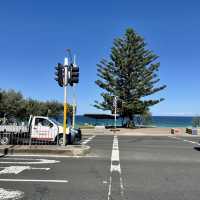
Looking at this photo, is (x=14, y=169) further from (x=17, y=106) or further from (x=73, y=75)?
(x=17, y=106)

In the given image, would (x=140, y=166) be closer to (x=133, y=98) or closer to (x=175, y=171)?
(x=175, y=171)

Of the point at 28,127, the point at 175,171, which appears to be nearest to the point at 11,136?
the point at 28,127

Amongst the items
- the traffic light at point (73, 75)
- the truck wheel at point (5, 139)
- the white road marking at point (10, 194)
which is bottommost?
the white road marking at point (10, 194)

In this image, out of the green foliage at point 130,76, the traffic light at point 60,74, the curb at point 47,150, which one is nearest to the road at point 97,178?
the curb at point 47,150

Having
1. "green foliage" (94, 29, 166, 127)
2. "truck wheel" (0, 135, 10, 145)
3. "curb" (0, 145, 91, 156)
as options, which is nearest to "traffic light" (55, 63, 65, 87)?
"curb" (0, 145, 91, 156)

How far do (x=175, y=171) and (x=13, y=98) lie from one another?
4918 cm

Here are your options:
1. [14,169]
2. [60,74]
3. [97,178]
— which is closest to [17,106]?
[60,74]

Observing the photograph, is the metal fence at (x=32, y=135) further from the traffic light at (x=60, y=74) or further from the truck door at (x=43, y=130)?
the traffic light at (x=60, y=74)

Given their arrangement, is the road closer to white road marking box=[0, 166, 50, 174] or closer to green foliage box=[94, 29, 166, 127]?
white road marking box=[0, 166, 50, 174]

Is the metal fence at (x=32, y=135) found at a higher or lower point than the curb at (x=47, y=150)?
higher

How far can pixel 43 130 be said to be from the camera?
18.2m

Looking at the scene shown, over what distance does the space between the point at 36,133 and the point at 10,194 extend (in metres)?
11.3

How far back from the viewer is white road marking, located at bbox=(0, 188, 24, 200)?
6.70m

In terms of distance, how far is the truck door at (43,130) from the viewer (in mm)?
18094
